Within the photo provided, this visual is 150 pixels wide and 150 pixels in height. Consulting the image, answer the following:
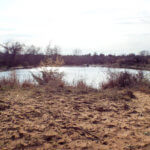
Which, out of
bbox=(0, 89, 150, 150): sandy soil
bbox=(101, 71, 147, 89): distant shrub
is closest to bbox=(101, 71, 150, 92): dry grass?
bbox=(101, 71, 147, 89): distant shrub

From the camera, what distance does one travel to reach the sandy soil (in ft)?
6.76

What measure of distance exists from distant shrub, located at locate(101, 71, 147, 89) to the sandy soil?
8.40 ft

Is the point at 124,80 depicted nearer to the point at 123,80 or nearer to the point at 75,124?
the point at 123,80

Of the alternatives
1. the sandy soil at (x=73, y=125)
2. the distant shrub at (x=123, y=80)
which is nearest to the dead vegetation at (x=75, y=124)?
the sandy soil at (x=73, y=125)

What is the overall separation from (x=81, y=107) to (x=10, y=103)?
5.27 ft

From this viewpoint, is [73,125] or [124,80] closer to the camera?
[73,125]

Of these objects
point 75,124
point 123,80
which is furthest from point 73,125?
point 123,80

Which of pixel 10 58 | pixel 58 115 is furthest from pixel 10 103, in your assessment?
pixel 10 58

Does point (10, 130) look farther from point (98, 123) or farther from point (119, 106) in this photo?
point (119, 106)

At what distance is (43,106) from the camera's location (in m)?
3.54

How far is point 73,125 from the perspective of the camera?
2619 mm

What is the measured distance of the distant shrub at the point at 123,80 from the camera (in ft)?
21.5

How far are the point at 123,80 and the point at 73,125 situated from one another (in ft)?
14.8

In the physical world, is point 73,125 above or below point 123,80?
below
